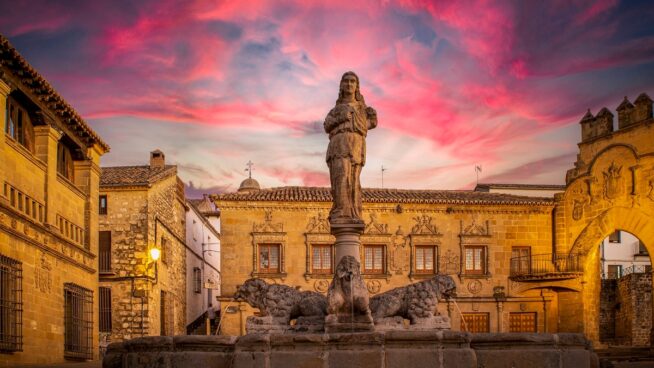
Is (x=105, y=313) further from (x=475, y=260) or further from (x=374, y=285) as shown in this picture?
(x=475, y=260)

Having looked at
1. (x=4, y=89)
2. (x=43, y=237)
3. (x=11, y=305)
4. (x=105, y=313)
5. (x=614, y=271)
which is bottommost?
(x=105, y=313)

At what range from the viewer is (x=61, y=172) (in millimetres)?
25953

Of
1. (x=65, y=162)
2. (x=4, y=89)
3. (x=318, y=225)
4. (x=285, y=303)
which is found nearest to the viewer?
(x=285, y=303)

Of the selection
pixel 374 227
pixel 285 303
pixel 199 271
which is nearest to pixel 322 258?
pixel 374 227

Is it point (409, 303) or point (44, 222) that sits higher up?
point (44, 222)

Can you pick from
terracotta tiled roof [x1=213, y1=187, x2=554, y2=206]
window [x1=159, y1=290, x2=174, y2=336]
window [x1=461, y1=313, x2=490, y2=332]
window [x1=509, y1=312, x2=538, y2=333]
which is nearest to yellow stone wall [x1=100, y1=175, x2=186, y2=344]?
window [x1=159, y1=290, x2=174, y2=336]

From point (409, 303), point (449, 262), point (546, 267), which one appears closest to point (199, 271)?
point (449, 262)

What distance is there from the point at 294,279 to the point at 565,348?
24068 millimetres

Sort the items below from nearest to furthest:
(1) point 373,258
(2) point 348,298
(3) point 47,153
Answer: (2) point 348,298
(3) point 47,153
(1) point 373,258

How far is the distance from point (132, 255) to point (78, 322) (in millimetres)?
8758

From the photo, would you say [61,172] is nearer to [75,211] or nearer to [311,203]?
[75,211]

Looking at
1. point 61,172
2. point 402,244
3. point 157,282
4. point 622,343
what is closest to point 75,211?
point 61,172

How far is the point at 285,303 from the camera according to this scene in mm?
14086

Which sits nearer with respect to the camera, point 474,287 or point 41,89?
point 41,89
